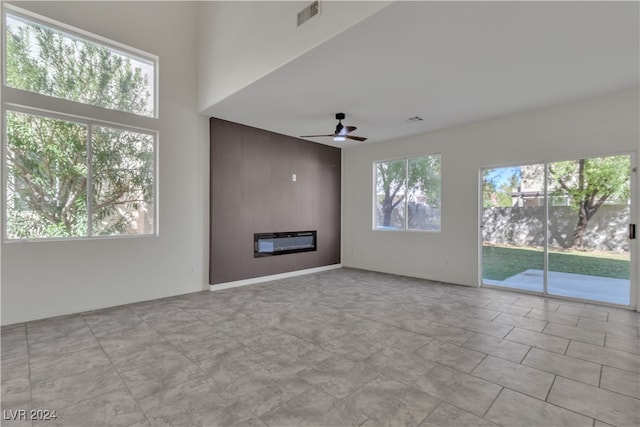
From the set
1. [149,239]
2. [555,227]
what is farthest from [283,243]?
[555,227]

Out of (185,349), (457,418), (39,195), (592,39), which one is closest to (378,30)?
(592,39)

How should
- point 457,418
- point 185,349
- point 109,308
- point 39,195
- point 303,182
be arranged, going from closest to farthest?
point 457,418 → point 185,349 → point 39,195 → point 109,308 → point 303,182

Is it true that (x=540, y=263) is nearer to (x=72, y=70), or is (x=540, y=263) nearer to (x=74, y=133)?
(x=74, y=133)

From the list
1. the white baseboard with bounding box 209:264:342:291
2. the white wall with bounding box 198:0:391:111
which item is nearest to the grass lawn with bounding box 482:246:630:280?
the white baseboard with bounding box 209:264:342:291

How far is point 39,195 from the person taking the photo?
3900mm

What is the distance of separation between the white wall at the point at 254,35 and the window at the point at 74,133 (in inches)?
38.8

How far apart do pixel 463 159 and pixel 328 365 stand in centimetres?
475

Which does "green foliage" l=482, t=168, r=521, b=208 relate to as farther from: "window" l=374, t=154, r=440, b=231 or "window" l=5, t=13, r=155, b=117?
"window" l=5, t=13, r=155, b=117

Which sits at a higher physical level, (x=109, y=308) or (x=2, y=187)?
(x=2, y=187)

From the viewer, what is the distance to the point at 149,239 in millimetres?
4766

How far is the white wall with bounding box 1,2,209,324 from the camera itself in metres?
3.81

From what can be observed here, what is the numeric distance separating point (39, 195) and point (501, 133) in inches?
280

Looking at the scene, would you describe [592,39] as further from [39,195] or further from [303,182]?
[39,195]
